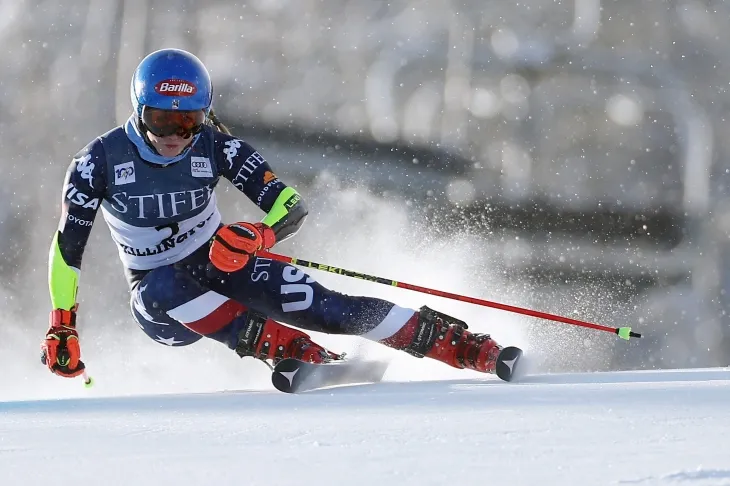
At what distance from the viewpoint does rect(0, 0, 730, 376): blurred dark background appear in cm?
834

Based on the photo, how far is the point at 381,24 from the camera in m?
8.82

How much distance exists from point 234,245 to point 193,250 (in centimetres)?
55

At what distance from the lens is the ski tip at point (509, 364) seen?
3148 mm

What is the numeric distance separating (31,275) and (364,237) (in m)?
3.09

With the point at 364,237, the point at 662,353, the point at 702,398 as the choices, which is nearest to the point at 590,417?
the point at 702,398

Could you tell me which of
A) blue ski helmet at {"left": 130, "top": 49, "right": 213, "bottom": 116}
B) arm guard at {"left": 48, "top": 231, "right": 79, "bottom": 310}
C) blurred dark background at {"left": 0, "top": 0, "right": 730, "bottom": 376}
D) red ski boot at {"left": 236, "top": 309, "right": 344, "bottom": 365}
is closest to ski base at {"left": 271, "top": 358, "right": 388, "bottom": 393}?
red ski boot at {"left": 236, "top": 309, "right": 344, "bottom": 365}

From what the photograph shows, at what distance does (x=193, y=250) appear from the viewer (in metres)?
3.72

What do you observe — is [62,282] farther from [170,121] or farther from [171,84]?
[171,84]

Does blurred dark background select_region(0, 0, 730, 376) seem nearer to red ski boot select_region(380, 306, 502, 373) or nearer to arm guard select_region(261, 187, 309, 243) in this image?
arm guard select_region(261, 187, 309, 243)

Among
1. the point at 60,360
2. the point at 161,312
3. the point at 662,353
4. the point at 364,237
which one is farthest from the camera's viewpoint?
the point at 662,353

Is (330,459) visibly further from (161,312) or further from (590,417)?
(161,312)

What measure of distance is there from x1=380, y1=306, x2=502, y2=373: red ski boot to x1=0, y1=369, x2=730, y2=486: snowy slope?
59cm

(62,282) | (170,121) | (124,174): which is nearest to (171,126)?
(170,121)

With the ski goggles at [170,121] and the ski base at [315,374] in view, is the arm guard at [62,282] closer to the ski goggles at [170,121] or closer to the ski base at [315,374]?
the ski goggles at [170,121]
